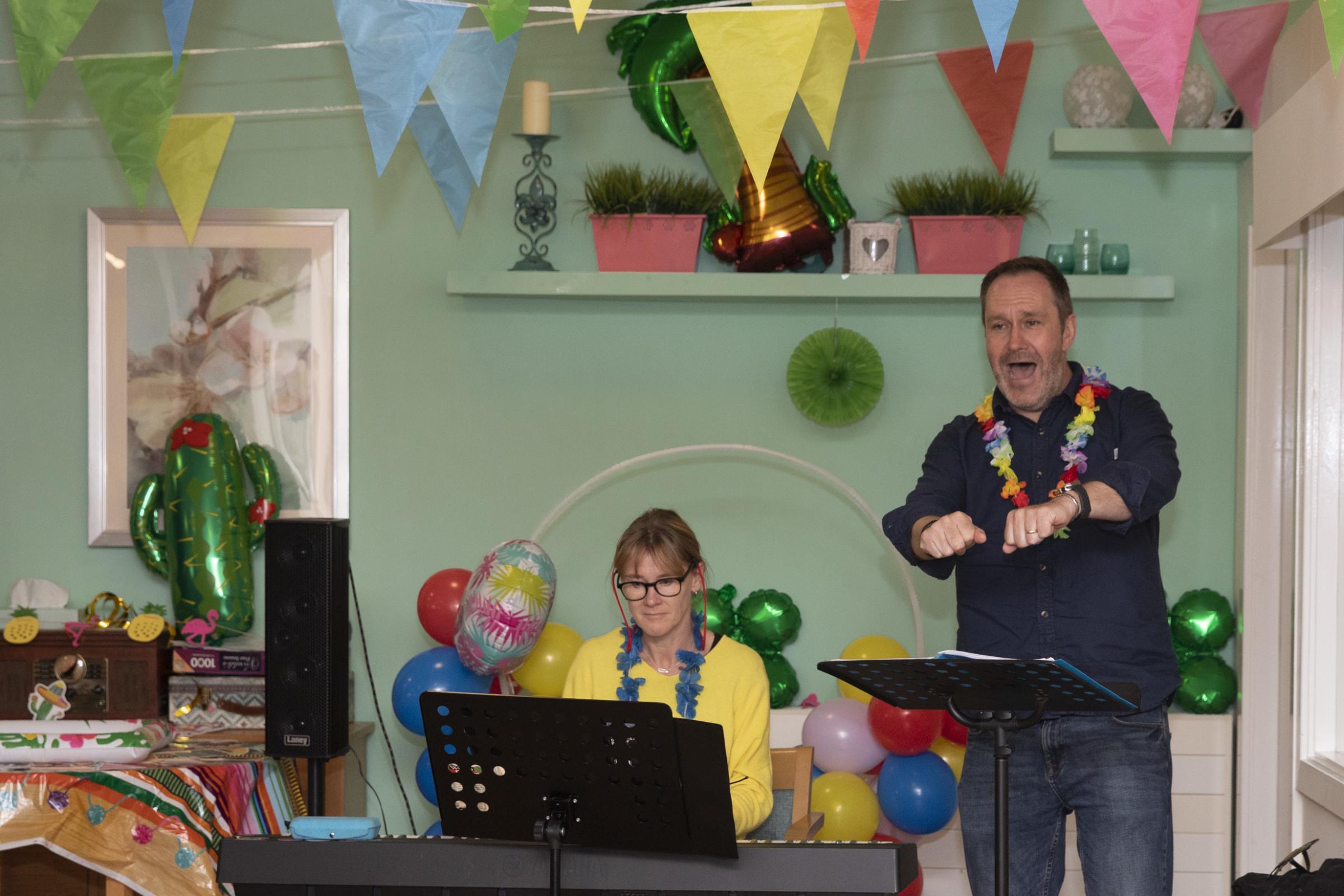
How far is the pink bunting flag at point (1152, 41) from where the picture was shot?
227cm

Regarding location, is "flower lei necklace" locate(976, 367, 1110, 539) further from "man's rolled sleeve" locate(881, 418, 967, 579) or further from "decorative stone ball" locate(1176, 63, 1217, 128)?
"decorative stone ball" locate(1176, 63, 1217, 128)

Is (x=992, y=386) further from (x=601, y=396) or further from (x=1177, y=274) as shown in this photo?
(x=601, y=396)

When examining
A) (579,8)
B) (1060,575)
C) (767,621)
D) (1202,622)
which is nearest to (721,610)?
(767,621)

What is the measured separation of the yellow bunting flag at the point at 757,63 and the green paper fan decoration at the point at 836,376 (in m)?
1.05

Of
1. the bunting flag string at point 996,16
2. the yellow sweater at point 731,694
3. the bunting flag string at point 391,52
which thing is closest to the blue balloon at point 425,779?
the yellow sweater at point 731,694

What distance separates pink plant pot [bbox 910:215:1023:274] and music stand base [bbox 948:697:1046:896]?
5.95 feet

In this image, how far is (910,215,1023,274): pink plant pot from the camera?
3.40 meters

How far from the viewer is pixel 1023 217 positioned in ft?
11.2

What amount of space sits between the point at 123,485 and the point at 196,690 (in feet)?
2.15

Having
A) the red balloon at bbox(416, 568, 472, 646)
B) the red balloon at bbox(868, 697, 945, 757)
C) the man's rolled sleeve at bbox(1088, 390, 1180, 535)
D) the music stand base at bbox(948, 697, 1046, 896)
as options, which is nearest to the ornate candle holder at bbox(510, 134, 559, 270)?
the red balloon at bbox(416, 568, 472, 646)

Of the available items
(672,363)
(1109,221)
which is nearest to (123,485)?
(672,363)

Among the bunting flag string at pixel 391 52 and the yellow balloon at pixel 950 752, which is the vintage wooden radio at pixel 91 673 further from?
the yellow balloon at pixel 950 752

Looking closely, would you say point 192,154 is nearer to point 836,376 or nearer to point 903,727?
point 836,376

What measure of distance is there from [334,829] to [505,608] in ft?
3.26
